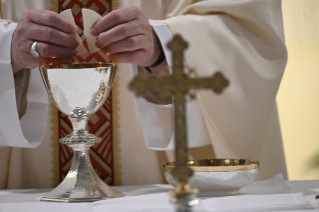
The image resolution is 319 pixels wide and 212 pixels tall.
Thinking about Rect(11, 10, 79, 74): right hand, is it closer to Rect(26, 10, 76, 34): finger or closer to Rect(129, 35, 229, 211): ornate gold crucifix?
Rect(26, 10, 76, 34): finger

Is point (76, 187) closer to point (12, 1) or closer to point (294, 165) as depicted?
point (12, 1)

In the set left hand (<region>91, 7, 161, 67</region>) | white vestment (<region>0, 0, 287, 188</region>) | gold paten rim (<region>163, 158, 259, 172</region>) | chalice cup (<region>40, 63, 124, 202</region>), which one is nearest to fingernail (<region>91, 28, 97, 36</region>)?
left hand (<region>91, 7, 161, 67</region>)

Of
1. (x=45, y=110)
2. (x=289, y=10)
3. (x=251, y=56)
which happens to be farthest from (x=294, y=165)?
(x=45, y=110)

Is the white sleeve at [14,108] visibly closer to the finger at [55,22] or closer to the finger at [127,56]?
the finger at [55,22]

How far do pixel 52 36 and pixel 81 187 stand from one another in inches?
13.9

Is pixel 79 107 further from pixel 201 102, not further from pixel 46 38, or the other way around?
pixel 201 102

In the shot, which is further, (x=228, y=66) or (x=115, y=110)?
(x=115, y=110)

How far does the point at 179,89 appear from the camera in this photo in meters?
0.47

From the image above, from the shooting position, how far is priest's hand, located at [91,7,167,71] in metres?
0.96

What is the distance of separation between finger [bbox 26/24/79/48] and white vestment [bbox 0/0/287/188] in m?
0.16

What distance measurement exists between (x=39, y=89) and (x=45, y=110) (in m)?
0.06

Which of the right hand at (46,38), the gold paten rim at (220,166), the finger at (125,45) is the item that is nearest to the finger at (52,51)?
the right hand at (46,38)

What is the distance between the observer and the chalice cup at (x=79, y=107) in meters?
0.85

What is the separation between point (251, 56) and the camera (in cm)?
132
